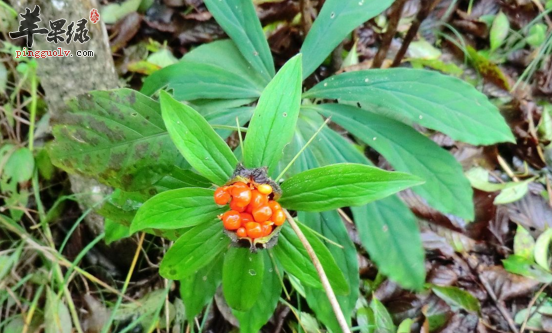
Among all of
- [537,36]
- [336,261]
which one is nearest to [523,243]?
[336,261]

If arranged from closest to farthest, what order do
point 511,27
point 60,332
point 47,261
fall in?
1. point 60,332
2. point 47,261
3. point 511,27

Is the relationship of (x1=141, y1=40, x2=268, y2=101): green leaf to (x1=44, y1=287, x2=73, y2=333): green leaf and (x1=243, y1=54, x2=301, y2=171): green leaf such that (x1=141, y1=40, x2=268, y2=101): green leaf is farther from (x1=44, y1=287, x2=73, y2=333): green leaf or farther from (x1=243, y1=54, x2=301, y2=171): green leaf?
(x1=44, y1=287, x2=73, y2=333): green leaf

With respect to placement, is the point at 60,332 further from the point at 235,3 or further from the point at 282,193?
the point at 235,3

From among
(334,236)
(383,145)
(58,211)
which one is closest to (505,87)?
(383,145)

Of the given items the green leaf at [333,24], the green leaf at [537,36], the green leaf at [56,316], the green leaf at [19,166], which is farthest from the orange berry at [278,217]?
the green leaf at [537,36]

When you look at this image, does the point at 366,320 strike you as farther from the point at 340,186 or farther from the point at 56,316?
the point at 56,316
